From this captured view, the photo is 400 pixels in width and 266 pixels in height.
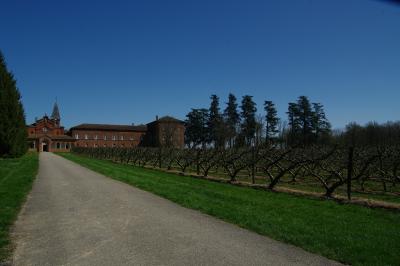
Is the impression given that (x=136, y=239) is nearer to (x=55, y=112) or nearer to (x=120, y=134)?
(x=120, y=134)

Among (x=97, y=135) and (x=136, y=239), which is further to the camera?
(x=97, y=135)

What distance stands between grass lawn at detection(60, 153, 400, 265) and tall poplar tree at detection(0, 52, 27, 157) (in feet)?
93.3

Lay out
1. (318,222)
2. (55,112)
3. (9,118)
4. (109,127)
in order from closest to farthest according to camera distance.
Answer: (318,222)
(9,118)
(109,127)
(55,112)

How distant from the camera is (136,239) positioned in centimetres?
627

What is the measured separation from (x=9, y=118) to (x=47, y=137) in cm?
6141

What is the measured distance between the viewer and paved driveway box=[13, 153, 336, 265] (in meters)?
5.17

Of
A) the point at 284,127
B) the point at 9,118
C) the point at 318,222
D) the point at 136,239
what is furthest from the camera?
the point at 284,127

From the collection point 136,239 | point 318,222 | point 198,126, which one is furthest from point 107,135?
point 136,239

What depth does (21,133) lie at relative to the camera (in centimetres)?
3831

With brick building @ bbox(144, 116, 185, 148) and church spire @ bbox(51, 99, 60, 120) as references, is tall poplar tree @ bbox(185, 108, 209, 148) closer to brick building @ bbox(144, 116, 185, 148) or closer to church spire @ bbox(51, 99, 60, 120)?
brick building @ bbox(144, 116, 185, 148)

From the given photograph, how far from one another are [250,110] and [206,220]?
254 ft

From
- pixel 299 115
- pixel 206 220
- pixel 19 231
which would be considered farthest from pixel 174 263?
pixel 299 115

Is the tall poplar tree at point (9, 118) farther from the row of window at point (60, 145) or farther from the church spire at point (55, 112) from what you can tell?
the church spire at point (55, 112)

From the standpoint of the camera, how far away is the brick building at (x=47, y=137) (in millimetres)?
93062
